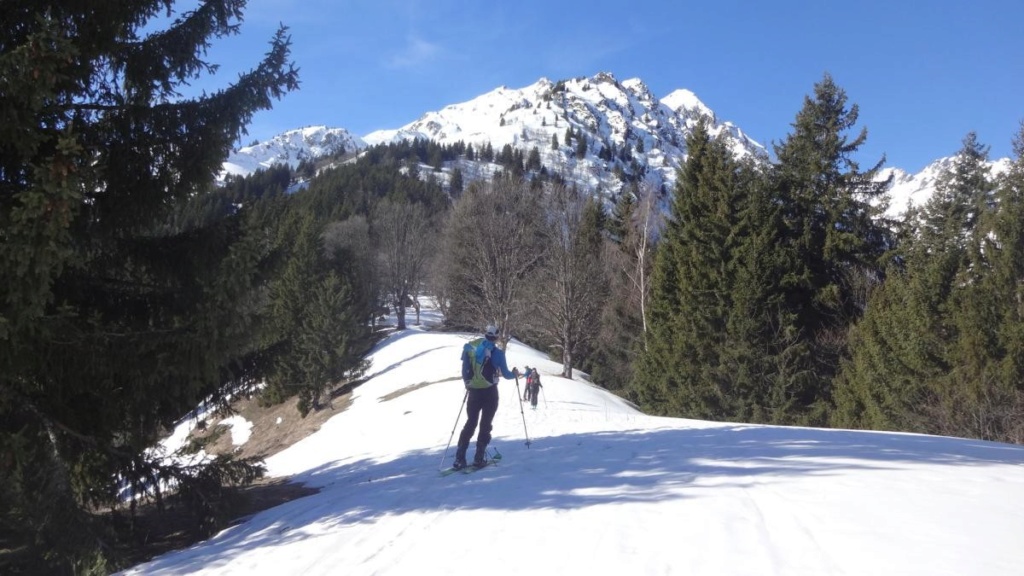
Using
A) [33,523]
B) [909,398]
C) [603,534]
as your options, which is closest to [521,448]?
[603,534]

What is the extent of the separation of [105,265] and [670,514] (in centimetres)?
748

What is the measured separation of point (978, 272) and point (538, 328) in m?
18.6

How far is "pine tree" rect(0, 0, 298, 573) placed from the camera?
5.83 m

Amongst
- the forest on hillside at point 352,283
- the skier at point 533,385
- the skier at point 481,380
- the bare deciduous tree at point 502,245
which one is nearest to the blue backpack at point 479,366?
the skier at point 481,380

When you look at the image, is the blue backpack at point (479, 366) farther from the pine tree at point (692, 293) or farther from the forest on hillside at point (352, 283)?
the pine tree at point (692, 293)

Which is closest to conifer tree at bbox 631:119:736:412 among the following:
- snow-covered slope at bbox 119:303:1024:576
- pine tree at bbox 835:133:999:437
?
pine tree at bbox 835:133:999:437

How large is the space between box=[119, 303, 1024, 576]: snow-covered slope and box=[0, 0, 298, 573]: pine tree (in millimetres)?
1776

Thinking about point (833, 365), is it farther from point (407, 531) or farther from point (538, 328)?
point (407, 531)

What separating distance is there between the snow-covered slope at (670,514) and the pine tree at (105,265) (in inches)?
69.9

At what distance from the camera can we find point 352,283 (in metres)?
45.4

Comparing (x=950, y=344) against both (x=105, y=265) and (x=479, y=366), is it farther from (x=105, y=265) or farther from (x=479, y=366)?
(x=105, y=265)

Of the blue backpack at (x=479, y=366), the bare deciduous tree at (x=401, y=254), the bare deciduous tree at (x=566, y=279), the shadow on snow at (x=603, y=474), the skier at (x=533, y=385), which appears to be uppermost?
the bare deciduous tree at (x=401, y=254)

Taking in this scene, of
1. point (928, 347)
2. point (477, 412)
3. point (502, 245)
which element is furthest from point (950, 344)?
point (502, 245)

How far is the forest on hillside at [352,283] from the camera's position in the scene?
6.82 m
